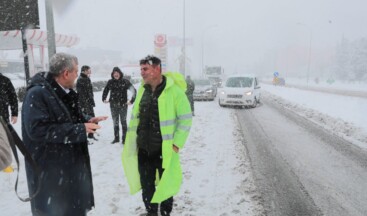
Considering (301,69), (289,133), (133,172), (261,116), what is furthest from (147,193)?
(301,69)

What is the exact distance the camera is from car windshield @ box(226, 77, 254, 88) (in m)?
17.3

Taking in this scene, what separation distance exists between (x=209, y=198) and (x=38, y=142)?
9.05 feet

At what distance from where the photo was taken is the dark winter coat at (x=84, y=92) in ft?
23.3

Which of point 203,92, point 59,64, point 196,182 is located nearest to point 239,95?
point 203,92

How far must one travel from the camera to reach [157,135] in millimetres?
3473

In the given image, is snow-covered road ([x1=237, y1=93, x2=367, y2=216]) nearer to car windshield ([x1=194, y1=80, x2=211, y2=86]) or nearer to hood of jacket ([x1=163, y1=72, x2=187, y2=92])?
hood of jacket ([x1=163, y1=72, x2=187, y2=92])

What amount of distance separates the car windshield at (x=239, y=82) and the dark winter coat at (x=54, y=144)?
603 inches

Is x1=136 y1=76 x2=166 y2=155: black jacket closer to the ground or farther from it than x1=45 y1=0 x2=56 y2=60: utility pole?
closer to the ground

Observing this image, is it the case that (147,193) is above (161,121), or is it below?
below

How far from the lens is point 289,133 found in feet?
31.5

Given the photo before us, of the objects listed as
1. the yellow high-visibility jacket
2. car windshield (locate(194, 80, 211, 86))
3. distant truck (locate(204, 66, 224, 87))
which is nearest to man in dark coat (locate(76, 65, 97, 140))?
the yellow high-visibility jacket

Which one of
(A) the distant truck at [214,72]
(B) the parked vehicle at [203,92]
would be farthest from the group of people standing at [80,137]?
(A) the distant truck at [214,72]

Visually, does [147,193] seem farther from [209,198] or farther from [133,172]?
[209,198]

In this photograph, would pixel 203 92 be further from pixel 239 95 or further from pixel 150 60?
pixel 150 60
